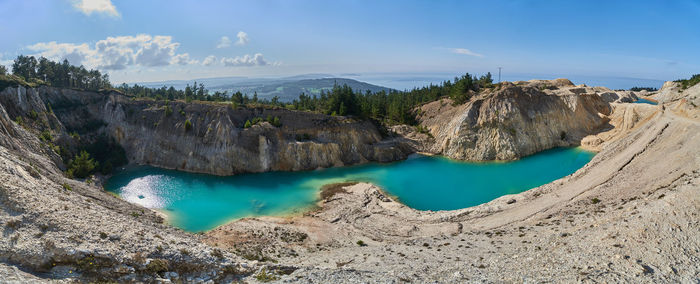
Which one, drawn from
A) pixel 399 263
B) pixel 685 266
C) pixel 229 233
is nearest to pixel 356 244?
pixel 399 263

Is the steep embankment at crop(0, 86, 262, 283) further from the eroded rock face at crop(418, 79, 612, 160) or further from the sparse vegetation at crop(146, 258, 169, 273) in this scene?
the eroded rock face at crop(418, 79, 612, 160)

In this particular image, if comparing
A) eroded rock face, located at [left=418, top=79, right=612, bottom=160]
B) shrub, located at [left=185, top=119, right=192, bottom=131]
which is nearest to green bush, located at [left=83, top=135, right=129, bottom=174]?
shrub, located at [left=185, top=119, right=192, bottom=131]

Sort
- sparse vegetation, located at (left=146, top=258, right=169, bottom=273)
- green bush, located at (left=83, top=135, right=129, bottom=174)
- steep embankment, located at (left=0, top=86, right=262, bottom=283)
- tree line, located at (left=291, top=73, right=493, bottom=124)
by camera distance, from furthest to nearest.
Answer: tree line, located at (left=291, top=73, right=493, bottom=124) → green bush, located at (left=83, top=135, right=129, bottom=174) → sparse vegetation, located at (left=146, top=258, right=169, bottom=273) → steep embankment, located at (left=0, top=86, right=262, bottom=283)

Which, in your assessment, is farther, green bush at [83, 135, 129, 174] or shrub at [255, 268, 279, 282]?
green bush at [83, 135, 129, 174]

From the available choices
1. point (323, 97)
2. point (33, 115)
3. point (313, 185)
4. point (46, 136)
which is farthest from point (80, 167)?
point (323, 97)

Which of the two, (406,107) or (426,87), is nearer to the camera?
(406,107)

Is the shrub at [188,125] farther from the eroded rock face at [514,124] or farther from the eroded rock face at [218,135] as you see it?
the eroded rock face at [514,124]

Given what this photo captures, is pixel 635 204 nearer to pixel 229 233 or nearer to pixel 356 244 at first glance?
pixel 356 244
